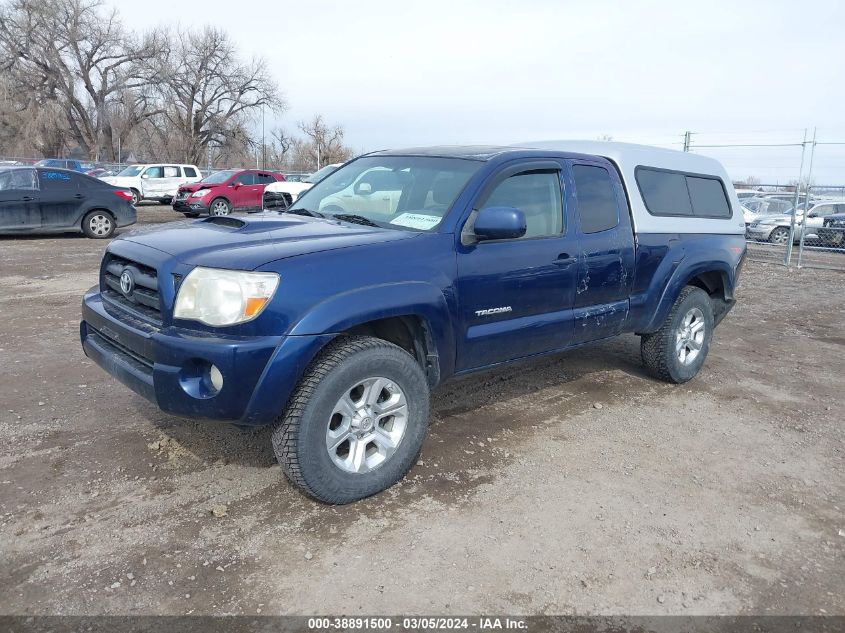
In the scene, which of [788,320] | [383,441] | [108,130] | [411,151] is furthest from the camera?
[108,130]

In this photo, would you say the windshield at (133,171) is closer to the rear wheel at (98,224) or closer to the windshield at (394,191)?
the rear wheel at (98,224)

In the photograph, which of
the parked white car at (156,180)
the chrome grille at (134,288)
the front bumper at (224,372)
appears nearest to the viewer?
→ the front bumper at (224,372)

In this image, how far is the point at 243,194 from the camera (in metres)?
20.6

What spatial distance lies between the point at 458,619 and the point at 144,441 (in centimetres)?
239

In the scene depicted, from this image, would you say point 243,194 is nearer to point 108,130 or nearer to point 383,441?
point 383,441

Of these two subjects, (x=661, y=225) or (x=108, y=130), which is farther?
(x=108, y=130)

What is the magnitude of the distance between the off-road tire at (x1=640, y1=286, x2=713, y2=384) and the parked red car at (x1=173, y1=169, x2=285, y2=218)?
16260 millimetres

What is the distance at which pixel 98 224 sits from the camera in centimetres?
1419

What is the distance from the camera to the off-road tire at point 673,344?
17.7ft

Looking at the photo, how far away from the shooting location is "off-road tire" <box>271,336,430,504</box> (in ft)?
10.4

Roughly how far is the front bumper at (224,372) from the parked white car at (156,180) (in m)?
22.8

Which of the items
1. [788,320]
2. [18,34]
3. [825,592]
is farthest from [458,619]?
[18,34]

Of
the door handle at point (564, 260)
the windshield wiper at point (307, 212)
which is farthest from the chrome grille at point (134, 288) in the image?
the door handle at point (564, 260)

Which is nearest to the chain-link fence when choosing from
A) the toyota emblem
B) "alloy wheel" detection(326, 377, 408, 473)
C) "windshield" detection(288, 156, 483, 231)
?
"windshield" detection(288, 156, 483, 231)
